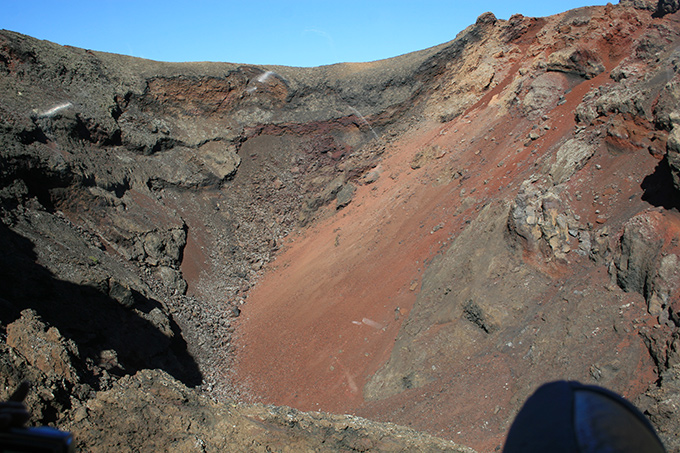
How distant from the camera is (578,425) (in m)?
1.65

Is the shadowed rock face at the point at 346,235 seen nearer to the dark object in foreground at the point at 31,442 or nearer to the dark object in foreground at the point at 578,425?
the dark object in foreground at the point at 31,442

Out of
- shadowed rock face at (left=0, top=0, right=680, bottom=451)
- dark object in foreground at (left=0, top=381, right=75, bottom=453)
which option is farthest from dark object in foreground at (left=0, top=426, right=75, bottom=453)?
shadowed rock face at (left=0, top=0, right=680, bottom=451)

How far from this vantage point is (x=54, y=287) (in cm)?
870

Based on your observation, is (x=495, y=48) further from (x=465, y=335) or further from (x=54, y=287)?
(x=54, y=287)

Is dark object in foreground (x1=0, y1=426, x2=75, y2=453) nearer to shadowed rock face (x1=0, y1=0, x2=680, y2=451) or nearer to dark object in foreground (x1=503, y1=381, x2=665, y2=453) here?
dark object in foreground (x1=503, y1=381, x2=665, y2=453)

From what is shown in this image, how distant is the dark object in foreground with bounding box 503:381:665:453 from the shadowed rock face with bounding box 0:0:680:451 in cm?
377

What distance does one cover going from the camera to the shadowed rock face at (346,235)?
6.32 metres

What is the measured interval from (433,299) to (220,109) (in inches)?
553

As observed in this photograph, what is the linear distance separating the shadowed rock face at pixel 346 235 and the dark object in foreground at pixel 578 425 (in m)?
3.77

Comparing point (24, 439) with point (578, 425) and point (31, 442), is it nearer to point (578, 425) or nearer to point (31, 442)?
point (31, 442)

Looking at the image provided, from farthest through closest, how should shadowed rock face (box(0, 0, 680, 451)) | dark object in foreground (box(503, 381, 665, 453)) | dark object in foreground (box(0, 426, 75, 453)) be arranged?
1. shadowed rock face (box(0, 0, 680, 451))
2. dark object in foreground (box(503, 381, 665, 453))
3. dark object in foreground (box(0, 426, 75, 453))

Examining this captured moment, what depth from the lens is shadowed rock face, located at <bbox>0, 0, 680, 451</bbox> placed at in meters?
6.32

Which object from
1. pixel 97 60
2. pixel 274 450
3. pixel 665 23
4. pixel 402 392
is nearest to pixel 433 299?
pixel 402 392

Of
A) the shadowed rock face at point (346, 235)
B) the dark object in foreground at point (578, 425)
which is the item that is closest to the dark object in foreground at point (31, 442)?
the dark object in foreground at point (578, 425)
